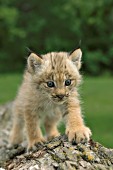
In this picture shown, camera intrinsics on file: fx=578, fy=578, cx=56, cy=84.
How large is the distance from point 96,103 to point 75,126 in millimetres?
12369

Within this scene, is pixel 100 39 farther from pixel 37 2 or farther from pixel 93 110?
pixel 93 110

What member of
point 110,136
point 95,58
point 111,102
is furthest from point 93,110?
point 95,58

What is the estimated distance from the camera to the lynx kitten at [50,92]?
325 inches

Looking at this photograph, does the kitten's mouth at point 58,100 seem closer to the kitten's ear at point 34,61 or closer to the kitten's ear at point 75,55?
the kitten's ear at point 34,61

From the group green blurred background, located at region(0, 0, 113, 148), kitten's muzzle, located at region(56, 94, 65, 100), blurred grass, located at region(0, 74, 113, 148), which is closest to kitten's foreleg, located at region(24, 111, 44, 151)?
kitten's muzzle, located at region(56, 94, 65, 100)

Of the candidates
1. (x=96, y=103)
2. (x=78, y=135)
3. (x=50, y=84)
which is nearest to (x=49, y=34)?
(x=96, y=103)

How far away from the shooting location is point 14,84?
1027 inches

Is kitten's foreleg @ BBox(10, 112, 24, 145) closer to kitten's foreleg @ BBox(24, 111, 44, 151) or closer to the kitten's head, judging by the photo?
kitten's foreleg @ BBox(24, 111, 44, 151)

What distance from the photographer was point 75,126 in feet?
25.9

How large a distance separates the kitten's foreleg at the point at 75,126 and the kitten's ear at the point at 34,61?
0.78m

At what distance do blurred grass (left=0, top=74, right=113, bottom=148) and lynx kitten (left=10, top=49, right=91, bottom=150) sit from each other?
122cm

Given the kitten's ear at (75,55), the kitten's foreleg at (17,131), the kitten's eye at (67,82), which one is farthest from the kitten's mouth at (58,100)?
the kitten's foreleg at (17,131)

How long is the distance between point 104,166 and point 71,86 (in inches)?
83.0

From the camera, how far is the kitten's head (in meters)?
8.25
